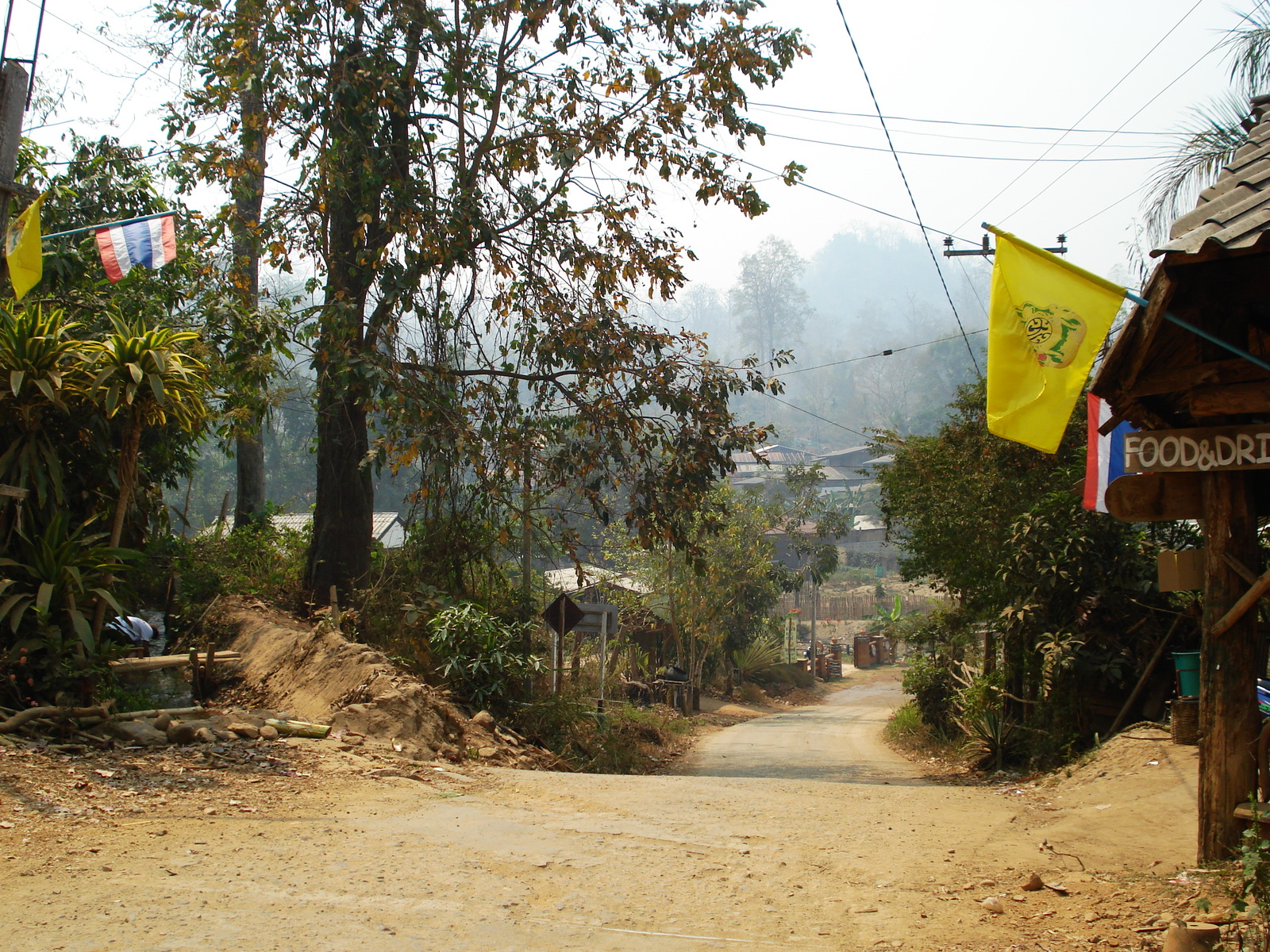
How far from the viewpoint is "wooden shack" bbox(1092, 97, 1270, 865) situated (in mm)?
5059

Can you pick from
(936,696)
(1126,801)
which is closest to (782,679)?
(936,696)

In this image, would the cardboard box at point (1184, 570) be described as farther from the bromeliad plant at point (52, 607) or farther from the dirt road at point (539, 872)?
the bromeliad plant at point (52, 607)

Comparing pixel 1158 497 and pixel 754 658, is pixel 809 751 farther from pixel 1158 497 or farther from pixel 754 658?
pixel 754 658

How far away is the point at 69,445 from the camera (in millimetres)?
9133

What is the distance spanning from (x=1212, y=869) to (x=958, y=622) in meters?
13.2

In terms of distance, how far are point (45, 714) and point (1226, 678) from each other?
26.4 ft

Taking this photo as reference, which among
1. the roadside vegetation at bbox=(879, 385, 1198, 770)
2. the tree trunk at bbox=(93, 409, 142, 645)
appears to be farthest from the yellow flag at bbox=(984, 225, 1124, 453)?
the tree trunk at bbox=(93, 409, 142, 645)

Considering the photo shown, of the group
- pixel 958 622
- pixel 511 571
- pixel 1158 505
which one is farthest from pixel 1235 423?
pixel 511 571

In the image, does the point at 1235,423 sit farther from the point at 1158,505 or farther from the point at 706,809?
the point at 706,809

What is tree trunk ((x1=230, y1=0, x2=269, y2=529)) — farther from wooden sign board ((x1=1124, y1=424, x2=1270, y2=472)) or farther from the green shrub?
the green shrub

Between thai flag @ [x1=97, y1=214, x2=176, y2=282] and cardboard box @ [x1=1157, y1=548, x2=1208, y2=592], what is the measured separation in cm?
1066

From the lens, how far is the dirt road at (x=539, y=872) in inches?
167

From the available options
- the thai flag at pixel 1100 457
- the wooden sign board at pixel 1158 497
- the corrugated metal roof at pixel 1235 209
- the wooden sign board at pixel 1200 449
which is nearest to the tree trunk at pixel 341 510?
the thai flag at pixel 1100 457

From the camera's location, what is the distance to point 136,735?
7.62 m
